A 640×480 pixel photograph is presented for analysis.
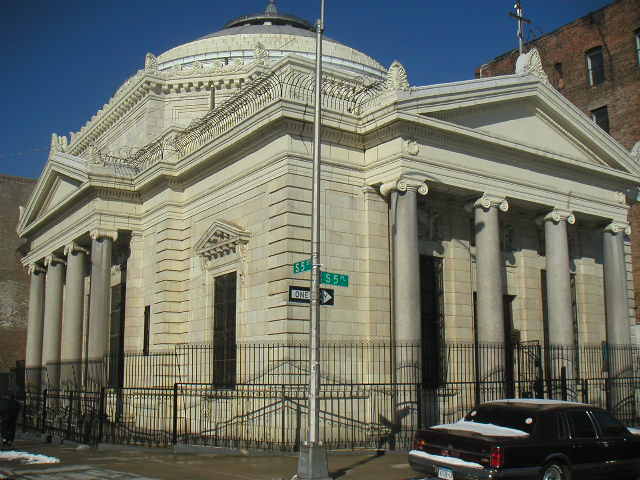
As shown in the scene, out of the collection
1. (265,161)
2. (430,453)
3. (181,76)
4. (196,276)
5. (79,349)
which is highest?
(181,76)

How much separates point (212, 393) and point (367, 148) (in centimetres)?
894

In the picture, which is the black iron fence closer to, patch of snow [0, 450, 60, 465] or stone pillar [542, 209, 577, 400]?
stone pillar [542, 209, 577, 400]

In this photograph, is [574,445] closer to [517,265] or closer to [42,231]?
[517,265]

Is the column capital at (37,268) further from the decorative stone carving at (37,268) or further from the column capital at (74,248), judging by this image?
the column capital at (74,248)

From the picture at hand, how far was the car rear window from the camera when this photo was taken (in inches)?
483

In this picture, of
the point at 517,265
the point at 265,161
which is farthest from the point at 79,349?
the point at 517,265

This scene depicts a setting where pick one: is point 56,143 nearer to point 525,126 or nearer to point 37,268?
point 37,268

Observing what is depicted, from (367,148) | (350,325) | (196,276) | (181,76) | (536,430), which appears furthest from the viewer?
(181,76)

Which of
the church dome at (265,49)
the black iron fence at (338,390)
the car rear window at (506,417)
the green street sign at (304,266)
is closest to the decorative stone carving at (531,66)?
the black iron fence at (338,390)

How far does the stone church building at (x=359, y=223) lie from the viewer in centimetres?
2133

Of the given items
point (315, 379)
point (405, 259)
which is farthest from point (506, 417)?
point (405, 259)

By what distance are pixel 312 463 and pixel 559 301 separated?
45.5 ft

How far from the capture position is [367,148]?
22719 mm

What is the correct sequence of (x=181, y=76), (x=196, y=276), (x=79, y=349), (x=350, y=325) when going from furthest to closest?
(x=181, y=76)
(x=79, y=349)
(x=196, y=276)
(x=350, y=325)
